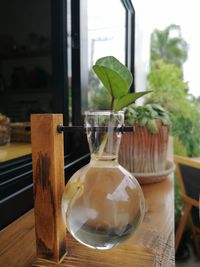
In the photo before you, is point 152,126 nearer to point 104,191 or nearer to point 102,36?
point 104,191

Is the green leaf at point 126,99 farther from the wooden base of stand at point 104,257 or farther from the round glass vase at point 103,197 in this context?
the wooden base of stand at point 104,257

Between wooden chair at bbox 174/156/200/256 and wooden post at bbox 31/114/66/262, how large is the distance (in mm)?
1400

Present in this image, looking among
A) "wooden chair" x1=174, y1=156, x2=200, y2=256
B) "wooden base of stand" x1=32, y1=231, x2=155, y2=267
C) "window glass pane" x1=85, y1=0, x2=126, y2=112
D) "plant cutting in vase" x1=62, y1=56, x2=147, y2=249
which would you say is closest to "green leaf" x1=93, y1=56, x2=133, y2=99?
"plant cutting in vase" x1=62, y1=56, x2=147, y2=249

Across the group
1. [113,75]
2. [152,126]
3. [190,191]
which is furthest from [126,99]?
[190,191]

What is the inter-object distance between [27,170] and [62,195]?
261 mm

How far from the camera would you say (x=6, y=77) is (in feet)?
3.06

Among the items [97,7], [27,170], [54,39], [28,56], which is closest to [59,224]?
[27,170]

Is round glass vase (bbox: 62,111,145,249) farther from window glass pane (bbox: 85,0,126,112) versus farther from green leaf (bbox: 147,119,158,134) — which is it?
window glass pane (bbox: 85,0,126,112)

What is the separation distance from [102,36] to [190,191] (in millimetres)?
1171

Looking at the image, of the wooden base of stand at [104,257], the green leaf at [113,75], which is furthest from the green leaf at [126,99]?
the wooden base of stand at [104,257]

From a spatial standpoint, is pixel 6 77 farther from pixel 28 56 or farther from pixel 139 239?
pixel 139 239

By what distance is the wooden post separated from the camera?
35 centimetres

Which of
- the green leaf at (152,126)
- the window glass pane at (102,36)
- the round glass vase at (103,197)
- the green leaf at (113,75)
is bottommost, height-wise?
the round glass vase at (103,197)

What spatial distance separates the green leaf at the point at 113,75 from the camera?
1.12 feet
